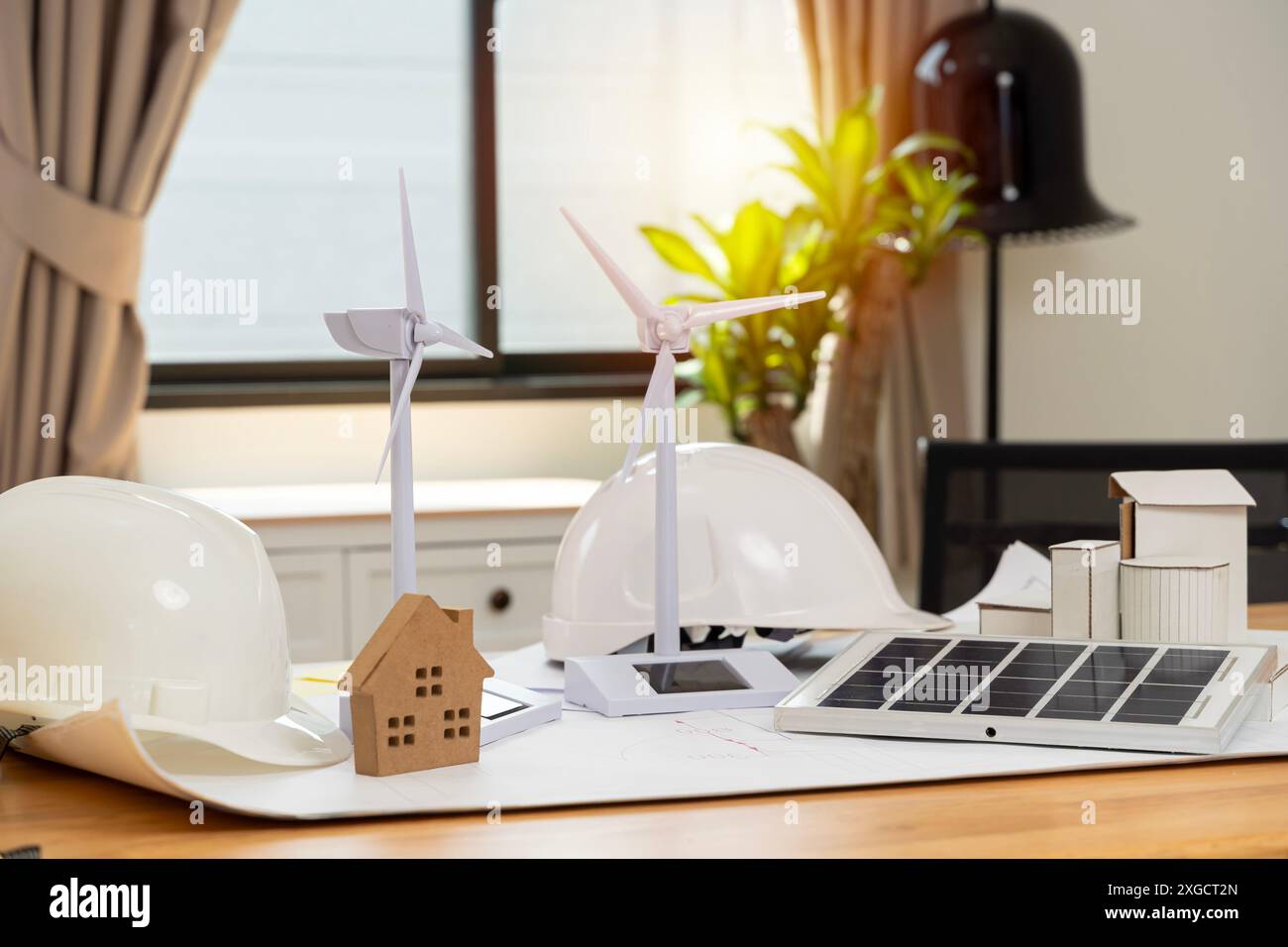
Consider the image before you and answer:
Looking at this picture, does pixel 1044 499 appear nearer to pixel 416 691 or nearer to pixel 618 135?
pixel 416 691

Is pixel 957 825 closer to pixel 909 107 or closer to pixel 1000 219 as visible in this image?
pixel 1000 219

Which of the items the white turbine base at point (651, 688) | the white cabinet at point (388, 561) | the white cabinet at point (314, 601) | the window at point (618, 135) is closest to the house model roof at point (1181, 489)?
the white turbine base at point (651, 688)

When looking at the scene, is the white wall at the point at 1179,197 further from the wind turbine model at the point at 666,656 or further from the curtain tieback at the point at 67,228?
the wind turbine model at the point at 666,656

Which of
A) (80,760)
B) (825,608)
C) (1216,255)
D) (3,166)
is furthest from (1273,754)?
(1216,255)

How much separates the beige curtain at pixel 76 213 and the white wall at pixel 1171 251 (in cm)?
195

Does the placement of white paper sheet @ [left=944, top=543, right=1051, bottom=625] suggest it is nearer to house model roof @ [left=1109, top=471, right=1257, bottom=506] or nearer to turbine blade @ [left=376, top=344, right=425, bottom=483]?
house model roof @ [left=1109, top=471, right=1257, bottom=506]

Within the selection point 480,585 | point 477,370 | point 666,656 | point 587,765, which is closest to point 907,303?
point 477,370

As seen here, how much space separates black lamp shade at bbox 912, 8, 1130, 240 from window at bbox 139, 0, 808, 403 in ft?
1.48

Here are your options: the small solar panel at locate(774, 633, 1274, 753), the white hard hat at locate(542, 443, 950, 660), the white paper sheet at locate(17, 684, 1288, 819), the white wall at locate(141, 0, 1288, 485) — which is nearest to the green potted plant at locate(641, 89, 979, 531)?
the white wall at locate(141, 0, 1288, 485)

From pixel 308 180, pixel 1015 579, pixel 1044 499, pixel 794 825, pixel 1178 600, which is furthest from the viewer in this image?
pixel 308 180

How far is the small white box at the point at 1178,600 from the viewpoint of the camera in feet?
3.88

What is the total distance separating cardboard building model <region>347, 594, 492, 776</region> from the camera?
3.05 feet

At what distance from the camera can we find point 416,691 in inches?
37.3

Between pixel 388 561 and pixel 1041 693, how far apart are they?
169 cm
